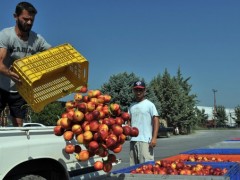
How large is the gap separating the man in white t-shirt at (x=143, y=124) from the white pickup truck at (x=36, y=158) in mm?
1869

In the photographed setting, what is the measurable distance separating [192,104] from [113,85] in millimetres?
19230

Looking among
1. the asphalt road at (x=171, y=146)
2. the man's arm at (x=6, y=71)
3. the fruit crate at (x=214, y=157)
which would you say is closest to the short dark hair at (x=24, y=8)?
the man's arm at (x=6, y=71)

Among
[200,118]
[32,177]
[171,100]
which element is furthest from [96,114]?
[200,118]

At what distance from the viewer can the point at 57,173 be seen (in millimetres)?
4398

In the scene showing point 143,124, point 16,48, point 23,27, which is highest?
point 23,27

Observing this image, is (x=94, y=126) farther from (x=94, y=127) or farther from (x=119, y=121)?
(x=119, y=121)

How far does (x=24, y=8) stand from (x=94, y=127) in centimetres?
213

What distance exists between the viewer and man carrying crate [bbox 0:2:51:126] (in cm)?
475

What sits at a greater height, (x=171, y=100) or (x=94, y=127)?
(x=171, y=100)

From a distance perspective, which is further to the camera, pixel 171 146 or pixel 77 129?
pixel 171 146

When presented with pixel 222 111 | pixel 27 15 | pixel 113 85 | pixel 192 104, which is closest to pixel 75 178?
pixel 27 15

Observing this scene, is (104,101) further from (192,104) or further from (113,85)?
(192,104)

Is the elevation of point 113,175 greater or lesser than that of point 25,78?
lesser

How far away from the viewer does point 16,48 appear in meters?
4.95
